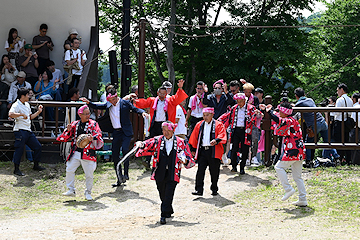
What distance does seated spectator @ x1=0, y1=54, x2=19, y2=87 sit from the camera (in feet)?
41.4

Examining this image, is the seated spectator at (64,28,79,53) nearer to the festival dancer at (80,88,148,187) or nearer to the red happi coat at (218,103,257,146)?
the festival dancer at (80,88,148,187)

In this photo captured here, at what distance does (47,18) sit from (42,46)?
3.68 ft

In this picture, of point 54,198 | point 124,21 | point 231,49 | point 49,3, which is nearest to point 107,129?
point 54,198

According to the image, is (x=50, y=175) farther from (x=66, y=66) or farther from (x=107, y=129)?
(x=66, y=66)

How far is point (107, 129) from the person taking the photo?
965 centimetres

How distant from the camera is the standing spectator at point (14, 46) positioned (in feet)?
42.7

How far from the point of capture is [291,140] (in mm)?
8180

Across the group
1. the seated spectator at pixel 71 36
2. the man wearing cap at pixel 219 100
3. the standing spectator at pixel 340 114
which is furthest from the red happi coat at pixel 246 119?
the seated spectator at pixel 71 36

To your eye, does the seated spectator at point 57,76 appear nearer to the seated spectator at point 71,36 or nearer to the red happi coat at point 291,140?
the seated spectator at point 71,36

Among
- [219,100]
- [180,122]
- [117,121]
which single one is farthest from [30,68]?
[219,100]

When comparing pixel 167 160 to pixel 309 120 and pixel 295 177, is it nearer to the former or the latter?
pixel 295 177

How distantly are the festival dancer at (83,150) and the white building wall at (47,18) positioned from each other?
208 inches

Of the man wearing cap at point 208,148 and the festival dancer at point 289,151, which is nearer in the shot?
the festival dancer at point 289,151

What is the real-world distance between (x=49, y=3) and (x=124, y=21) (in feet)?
7.78
